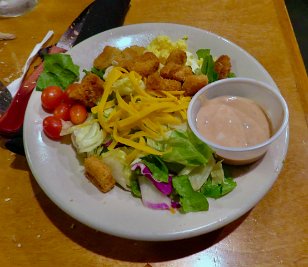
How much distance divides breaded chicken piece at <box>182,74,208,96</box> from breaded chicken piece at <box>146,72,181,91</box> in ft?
0.11

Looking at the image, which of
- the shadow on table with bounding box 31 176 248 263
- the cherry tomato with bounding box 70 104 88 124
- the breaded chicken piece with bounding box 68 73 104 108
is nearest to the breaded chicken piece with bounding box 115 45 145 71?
the breaded chicken piece with bounding box 68 73 104 108

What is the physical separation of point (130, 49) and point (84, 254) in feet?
2.74

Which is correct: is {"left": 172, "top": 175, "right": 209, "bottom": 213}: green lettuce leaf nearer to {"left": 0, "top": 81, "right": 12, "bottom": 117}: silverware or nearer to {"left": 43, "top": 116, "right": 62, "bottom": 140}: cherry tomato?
{"left": 43, "top": 116, "right": 62, "bottom": 140}: cherry tomato

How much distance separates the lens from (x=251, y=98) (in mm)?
1447

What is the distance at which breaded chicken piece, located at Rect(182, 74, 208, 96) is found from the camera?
143 cm

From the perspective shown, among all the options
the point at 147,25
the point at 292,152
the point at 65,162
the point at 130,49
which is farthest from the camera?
the point at 147,25

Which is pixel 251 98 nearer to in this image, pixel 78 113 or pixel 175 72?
pixel 175 72

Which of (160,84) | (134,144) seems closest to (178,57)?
(160,84)

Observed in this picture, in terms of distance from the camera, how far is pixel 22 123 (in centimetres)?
156

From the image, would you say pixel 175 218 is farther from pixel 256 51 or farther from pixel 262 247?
pixel 256 51

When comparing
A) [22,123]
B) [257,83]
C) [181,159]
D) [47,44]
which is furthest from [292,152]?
[47,44]

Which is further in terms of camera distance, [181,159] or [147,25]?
[147,25]

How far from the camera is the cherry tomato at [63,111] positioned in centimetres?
147

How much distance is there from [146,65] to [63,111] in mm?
355
